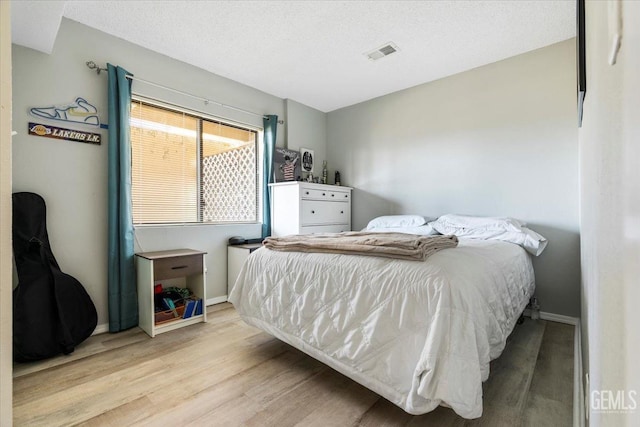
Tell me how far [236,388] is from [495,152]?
9.91ft

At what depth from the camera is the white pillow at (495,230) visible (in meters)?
2.42

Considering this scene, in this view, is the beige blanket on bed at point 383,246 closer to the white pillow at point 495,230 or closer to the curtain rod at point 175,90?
the white pillow at point 495,230

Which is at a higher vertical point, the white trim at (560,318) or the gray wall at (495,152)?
the gray wall at (495,152)

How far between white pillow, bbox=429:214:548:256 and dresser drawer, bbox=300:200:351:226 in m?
1.35

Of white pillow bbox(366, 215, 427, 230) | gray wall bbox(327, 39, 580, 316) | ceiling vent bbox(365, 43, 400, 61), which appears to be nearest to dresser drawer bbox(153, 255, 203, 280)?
white pillow bbox(366, 215, 427, 230)

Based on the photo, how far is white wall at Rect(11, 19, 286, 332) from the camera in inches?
83.4

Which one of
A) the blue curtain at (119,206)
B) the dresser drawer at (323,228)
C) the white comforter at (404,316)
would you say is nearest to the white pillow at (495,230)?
the white comforter at (404,316)

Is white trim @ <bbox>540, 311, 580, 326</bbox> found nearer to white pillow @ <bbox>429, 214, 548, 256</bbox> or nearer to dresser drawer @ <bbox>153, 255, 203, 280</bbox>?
white pillow @ <bbox>429, 214, 548, 256</bbox>

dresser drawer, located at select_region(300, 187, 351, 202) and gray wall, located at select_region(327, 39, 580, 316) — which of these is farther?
dresser drawer, located at select_region(300, 187, 351, 202)

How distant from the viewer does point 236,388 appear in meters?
1.62

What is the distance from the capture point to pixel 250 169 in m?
3.63

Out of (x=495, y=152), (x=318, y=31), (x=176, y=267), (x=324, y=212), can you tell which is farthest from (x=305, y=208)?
(x=495, y=152)

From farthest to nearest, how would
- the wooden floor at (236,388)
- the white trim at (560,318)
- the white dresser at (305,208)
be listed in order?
Result: the white dresser at (305,208) → the white trim at (560,318) → the wooden floor at (236,388)

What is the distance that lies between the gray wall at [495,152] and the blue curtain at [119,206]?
2.74 m
